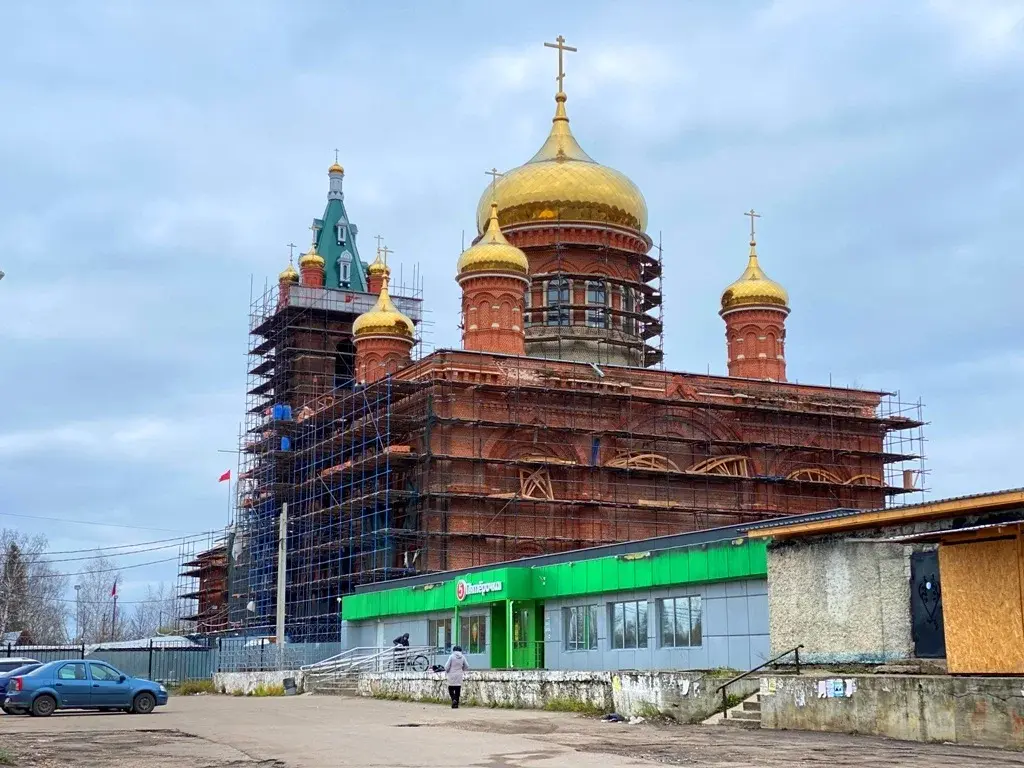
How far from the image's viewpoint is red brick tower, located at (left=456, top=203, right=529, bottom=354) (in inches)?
1784

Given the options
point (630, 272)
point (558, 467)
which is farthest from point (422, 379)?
point (630, 272)

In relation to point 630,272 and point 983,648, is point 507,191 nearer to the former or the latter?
point 630,272

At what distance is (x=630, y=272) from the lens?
50.9 metres

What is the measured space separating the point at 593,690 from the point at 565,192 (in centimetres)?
2949

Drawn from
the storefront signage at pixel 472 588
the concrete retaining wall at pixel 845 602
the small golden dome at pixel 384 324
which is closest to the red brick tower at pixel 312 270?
the small golden dome at pixel 384 324

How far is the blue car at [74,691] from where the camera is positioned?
2422 centimetres

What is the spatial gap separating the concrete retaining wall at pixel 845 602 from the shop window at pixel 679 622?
371 cm

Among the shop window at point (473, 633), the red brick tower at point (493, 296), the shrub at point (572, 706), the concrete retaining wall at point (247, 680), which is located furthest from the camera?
the red brick tower at point (493, 296)

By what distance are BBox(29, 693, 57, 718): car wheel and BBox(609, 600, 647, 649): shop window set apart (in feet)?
35.7

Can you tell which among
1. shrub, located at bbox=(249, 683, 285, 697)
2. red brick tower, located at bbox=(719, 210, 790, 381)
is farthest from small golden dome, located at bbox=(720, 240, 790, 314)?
shrub, located at bbox=(249, 683, 285, 697)

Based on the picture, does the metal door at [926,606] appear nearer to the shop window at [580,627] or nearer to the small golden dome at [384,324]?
the shop window at [580,627]

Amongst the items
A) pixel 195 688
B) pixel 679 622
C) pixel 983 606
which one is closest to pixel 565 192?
pixel 195 688

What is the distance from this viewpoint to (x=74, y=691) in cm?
2447

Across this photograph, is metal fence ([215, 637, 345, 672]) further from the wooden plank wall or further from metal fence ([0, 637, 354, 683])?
the wooden plank wall
